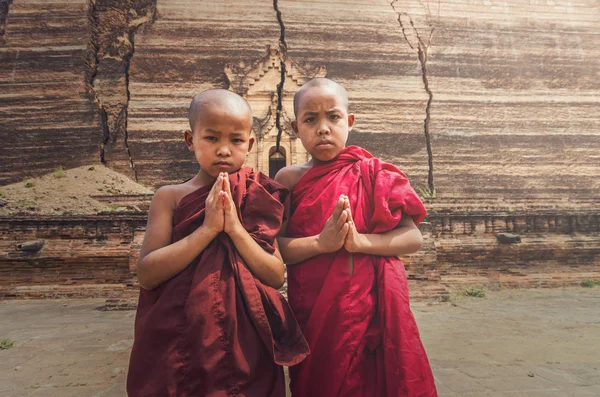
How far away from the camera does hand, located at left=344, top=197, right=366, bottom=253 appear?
1.33 meters

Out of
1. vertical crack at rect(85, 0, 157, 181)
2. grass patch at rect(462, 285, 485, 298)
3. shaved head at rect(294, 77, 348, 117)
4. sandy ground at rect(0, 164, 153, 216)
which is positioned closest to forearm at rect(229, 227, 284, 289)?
shaved head at rect(294, 77, 348, 117)

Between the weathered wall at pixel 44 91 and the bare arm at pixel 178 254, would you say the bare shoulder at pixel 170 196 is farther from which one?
the weathered wall at pixel 44 91

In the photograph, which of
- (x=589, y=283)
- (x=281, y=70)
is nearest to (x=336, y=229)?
(x=589, y=283)

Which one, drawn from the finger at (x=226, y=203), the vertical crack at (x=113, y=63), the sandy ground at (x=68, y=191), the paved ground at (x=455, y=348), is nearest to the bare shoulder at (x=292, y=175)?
the finger at (x=226, y=203)

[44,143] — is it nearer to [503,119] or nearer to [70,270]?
[70,270]

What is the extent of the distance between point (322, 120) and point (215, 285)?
2.43ft

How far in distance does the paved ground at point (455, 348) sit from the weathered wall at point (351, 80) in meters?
5.09

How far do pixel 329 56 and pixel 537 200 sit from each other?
6.61 metres

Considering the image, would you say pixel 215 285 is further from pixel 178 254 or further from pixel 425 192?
pixel 425 192

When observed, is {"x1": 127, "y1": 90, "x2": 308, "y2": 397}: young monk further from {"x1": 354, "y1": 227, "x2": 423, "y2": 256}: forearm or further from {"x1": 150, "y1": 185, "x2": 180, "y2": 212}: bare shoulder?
{"x1": 354, "y1": 227, "x2": 423, "y2": 256}: forearm

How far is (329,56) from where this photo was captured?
10.7m

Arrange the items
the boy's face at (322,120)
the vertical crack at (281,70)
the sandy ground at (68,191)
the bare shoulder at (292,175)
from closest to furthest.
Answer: the boy's face at (322,120) < the bare shoulder at (292,175) < the sandy ground at (68,191) < the vertical crack at (281,70)

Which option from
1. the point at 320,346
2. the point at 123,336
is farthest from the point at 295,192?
the point at 123,336

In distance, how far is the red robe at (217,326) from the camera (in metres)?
1.16
